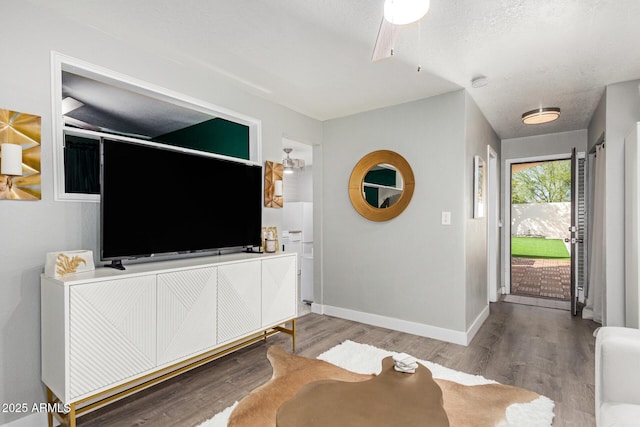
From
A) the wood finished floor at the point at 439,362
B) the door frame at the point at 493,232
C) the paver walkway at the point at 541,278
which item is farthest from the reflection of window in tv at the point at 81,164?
the paver walkway at the point at 541,278

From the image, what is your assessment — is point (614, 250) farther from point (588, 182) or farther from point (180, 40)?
point (180, 40)

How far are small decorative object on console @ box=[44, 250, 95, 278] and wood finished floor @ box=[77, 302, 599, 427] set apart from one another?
94 cm

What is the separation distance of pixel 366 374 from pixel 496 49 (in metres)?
2.65

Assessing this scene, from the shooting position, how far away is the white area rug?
2.03 m

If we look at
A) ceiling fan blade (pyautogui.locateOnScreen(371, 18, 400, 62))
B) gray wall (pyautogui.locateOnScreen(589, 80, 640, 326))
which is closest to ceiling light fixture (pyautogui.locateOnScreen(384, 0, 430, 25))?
ceiling fan blade (pyautogui.locateOnScreen(371, 18, 400, 62))

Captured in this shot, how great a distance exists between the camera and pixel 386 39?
1592 millimetres

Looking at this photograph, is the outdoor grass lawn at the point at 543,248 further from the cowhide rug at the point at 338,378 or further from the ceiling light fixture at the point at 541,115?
the cowhide rug at the point at 338,378

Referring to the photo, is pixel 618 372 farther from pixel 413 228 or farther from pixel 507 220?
pixel 507 220

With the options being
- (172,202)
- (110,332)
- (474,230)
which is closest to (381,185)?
(474,230)

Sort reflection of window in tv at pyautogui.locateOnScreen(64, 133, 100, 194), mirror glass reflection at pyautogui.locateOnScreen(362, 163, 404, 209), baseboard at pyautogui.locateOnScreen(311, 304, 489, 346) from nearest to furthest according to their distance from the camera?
reflection of window in tv at pyautogui.locateOnScreen(64, 133, 100, 194), baseboard at pyautogui.locateOnScreen(311, 304, 489, 346), mirror glass reflection at pyautogui.locateOnScreen(362, 163, 404, 209)

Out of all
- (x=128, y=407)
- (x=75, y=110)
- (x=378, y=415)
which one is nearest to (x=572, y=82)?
(x=378, y=415)

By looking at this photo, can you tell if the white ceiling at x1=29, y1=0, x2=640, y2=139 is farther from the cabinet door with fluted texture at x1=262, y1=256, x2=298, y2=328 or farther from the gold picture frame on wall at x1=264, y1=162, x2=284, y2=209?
the cabinet door with fluted texture at x1=262, y1=256, x2=298, y2=328

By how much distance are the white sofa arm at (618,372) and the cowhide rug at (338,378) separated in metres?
0.70

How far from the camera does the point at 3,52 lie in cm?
184
